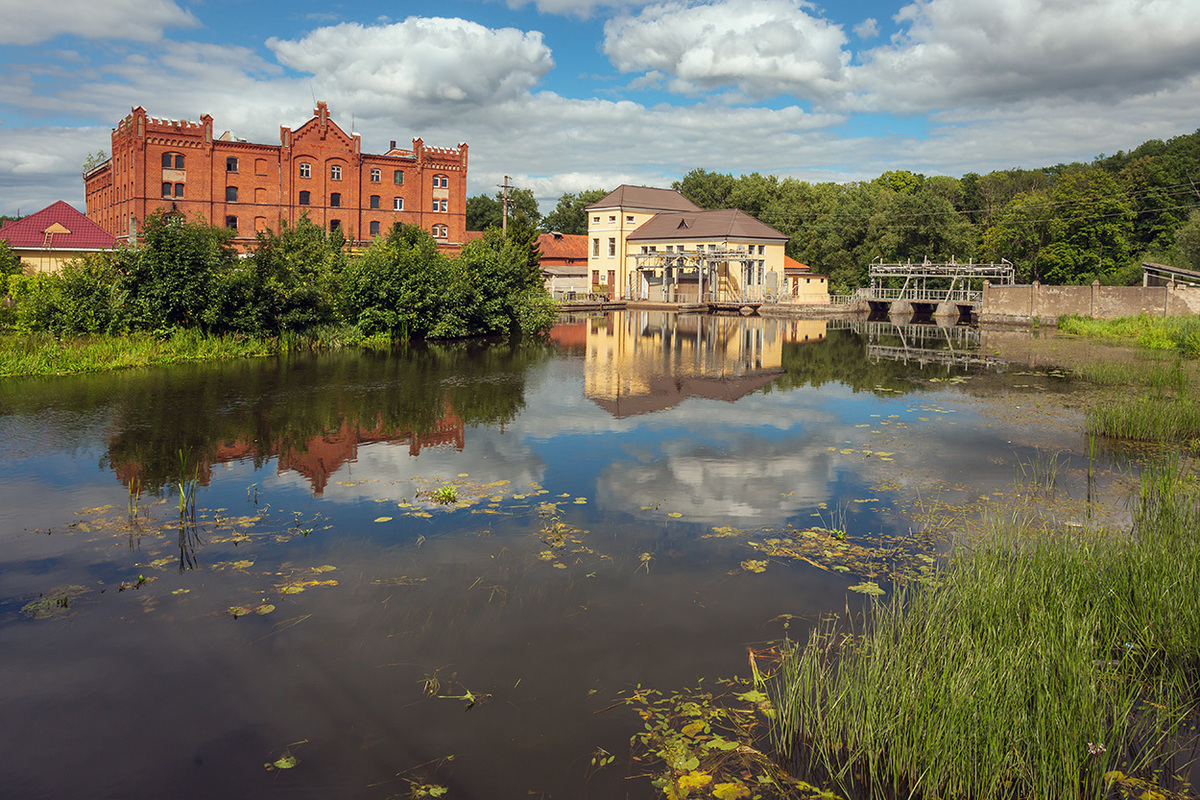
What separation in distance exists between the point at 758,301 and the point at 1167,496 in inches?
A: 2059

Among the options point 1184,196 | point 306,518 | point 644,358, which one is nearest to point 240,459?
point 306,518

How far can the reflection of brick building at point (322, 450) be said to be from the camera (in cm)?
1070

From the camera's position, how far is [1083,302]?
40.3m

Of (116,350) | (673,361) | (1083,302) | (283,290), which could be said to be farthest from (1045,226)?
(116,350)

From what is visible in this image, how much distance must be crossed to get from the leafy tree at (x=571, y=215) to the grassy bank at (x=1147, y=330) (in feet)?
214

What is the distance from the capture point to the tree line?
182ft

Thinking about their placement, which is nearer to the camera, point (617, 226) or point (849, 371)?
point (849, 371)

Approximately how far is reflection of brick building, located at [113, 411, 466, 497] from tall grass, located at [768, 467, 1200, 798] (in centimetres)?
728

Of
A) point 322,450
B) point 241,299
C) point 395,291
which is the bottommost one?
point 322,450

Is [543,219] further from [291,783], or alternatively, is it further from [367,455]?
[291,783]

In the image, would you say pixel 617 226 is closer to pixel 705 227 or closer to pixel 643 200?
pixel 643 200

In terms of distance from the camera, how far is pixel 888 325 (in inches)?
1871

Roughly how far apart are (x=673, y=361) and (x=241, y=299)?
14326mm

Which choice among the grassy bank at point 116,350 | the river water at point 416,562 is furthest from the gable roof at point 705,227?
the river water at point 416,562
